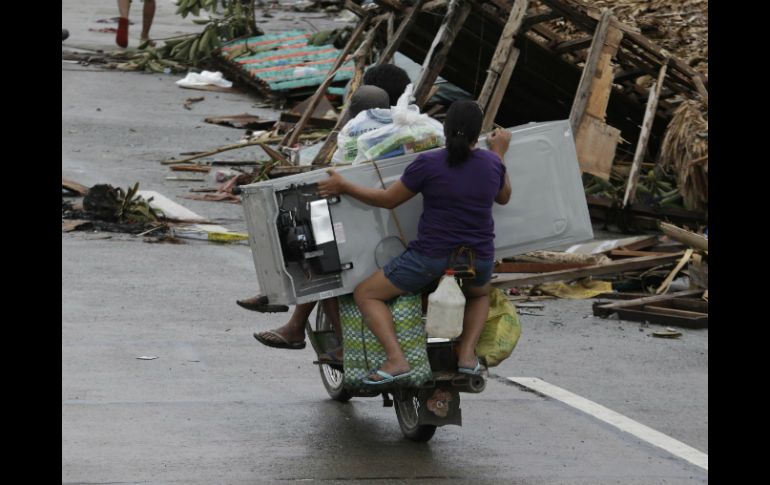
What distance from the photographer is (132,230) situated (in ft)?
45.6

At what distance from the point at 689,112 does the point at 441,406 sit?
9.22 m

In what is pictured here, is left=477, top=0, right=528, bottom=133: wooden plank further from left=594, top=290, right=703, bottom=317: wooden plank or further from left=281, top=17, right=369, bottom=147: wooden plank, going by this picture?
left=594, top=290, right=703, bottom=317: wooden plank

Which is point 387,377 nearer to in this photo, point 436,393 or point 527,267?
point 436,393

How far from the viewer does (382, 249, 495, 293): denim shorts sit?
6871 millimetres

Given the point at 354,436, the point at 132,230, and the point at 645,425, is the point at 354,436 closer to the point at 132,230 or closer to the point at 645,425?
the point at 645,425

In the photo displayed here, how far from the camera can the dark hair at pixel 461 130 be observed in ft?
22.0

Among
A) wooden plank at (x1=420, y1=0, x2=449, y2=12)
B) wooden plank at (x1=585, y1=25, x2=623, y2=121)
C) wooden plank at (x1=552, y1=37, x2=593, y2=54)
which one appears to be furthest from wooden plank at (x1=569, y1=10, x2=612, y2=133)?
wooden plank at (x1=420, y1=0, x2=449, y2=12)

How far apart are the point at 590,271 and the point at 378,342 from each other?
19.7 feet

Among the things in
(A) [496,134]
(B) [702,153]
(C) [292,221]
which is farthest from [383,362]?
(B) [702,153]

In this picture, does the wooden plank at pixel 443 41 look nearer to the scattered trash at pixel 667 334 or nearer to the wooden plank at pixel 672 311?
the wooden plank at pixel 672 311

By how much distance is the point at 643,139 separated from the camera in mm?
15297

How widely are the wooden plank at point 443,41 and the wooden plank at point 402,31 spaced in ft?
2.11

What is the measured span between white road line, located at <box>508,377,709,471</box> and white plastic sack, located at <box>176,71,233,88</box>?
13.8 meters

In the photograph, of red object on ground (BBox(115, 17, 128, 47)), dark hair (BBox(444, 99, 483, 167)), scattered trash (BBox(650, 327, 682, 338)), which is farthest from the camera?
red object on ground (BBox(115, 17, 128, 47))
